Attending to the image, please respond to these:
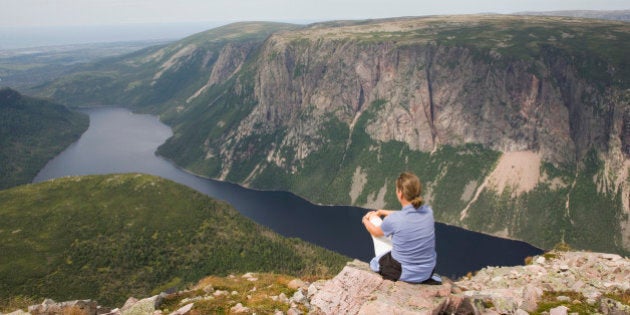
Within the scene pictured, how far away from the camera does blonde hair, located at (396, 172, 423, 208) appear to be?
21156 millimetres

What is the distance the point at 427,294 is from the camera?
22.5 metres

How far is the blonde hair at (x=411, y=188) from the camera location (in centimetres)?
2116

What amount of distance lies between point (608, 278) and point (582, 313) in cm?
1253

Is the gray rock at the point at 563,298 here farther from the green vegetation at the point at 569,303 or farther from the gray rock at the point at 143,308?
the gray rock at the point at 143,308

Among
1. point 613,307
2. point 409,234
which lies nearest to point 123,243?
point 409,234

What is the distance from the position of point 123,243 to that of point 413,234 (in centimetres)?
15915

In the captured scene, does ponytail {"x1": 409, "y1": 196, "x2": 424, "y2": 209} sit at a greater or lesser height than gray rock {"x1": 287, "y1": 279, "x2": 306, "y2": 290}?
greater

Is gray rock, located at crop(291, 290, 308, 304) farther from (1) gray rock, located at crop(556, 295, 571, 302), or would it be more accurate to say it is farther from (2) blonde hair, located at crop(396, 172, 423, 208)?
(1) gray rock, located at crop(556, 295, 571, 302)

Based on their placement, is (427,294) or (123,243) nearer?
(427,294)

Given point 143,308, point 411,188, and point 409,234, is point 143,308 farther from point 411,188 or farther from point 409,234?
point 411,188

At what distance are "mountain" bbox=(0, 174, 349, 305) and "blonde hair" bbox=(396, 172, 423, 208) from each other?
13231 cm

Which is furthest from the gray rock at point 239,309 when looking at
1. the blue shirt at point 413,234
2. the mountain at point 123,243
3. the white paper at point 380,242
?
the mountain at point 123,243

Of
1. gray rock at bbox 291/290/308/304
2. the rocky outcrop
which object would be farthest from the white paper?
gray rock at bbox 291/290/308/304

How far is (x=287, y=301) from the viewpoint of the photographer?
102 feet
